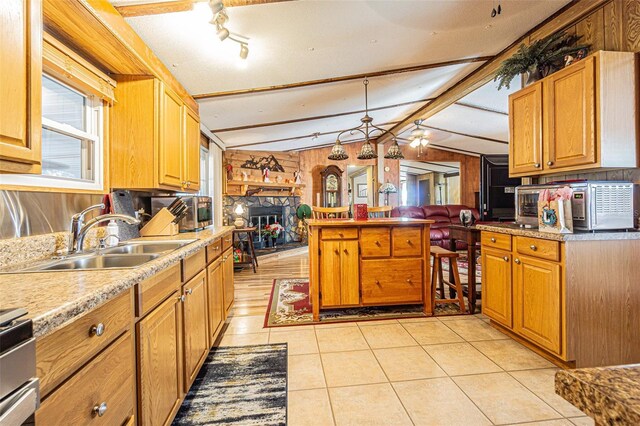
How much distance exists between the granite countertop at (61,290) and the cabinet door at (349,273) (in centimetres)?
187

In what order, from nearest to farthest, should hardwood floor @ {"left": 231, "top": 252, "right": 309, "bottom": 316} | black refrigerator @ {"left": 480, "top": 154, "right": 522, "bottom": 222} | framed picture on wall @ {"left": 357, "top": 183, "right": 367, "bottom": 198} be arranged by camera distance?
hardwood floor @ {"left": 231, "top": 252, "right": 309, "bottom": 316}
black refrigerator @ {"left": 480, "top": 154, "right": 522, "bottom": 222}
framed picture on wall @ {"left": 357, "top": 183, "right": 367, "bottom": 198}

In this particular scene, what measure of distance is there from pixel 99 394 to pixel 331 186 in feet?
23.9

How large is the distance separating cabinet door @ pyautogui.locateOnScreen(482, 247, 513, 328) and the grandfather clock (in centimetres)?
543

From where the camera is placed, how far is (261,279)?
4.58 meters

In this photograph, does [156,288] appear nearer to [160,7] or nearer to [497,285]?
[160,7]

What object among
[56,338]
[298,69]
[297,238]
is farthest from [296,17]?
[297,238]

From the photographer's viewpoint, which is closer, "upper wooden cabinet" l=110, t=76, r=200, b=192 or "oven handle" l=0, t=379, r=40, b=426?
"oven handle" l=0, t=379, r=40, b=426

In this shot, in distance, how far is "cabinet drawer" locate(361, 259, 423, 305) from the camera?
2.94 m

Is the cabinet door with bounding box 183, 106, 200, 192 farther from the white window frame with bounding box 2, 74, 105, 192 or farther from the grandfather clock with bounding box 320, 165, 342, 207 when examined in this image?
the grandfather clock with bounding box 320, 165, 342, 207

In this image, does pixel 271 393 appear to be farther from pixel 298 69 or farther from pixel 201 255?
pixel 298 69

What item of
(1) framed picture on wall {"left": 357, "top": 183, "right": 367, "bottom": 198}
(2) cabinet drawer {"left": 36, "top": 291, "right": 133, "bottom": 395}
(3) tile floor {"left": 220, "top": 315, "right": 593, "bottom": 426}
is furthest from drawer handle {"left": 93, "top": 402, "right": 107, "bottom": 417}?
(1) framed picture on wall {"left": 357, "top": 183, "right": 367, "bottom": 198}

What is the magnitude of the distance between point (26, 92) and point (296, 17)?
1.79 meters

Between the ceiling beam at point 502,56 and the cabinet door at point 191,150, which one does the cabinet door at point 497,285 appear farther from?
the cabinet door at point 191,150

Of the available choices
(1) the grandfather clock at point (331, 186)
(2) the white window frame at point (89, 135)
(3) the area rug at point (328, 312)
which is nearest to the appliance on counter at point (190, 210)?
(2) the white window frame at point (89, 135)
